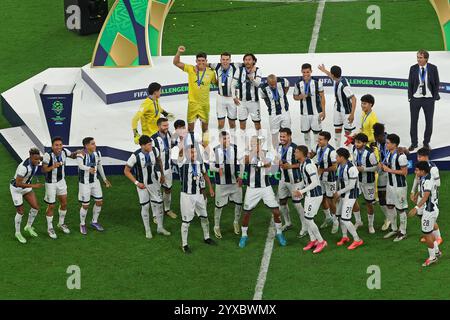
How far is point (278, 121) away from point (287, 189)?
2.21 m

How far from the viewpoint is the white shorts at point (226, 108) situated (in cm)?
2152

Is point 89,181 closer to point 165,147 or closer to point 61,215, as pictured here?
point 61,215

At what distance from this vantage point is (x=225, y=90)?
69.9 feet

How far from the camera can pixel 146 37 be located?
982 inches

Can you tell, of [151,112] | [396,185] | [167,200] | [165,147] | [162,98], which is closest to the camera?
[396,185]

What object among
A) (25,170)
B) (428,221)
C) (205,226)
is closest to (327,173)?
(428,221)

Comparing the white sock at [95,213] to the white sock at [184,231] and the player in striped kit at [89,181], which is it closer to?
the player in striped kit at [89,181]

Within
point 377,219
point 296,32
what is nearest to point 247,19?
point 296,32

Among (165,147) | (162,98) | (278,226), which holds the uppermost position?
(165,147)

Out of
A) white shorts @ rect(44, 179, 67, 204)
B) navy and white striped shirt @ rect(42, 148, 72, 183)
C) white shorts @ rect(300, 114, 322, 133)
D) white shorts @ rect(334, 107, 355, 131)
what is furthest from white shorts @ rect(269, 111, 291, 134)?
white shorts @ rect(44, 179, 67, 204)

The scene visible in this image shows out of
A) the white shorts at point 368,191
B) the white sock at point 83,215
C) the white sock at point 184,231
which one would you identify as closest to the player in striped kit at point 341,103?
the white shorts at point 368,191

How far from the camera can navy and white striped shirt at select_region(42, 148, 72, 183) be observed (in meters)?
19.0

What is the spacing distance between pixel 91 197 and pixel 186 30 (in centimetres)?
907

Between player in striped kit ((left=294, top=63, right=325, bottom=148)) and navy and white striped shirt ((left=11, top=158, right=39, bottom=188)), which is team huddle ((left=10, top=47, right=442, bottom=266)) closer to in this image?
navy and white striped shirt ((left=11, top=158, right=39, bottom=188))
